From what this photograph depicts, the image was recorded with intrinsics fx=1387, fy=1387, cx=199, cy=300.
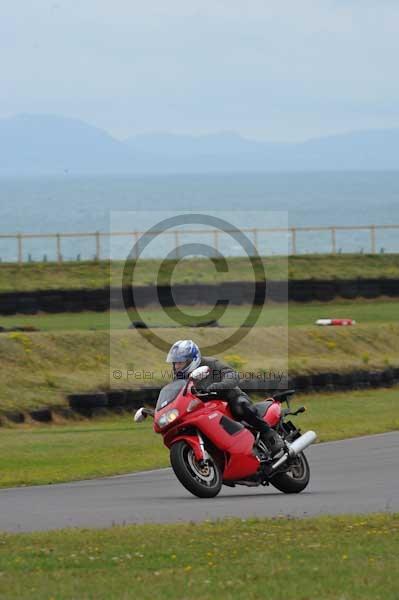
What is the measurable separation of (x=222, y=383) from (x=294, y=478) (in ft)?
4.28

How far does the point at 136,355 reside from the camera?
90.8 feet

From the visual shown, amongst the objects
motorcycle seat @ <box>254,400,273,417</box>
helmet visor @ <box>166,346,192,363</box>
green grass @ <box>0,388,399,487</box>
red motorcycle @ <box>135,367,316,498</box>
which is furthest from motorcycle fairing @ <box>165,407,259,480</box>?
green grass @ <box>0,388,399,487</box>

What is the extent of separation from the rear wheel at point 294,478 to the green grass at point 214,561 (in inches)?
90.1

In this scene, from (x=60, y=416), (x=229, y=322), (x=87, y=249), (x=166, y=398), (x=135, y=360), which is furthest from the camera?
(x=87, y=249)

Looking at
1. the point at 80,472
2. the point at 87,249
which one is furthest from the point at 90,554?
the point at 87,249

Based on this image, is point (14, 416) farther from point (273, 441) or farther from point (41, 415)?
point (273, 441)

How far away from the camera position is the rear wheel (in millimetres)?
12973

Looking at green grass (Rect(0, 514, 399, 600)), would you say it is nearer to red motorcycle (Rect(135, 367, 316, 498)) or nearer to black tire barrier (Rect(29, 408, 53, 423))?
red motorcycle (Rect(135, 367, 316, 498))

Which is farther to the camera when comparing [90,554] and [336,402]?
[336,402]

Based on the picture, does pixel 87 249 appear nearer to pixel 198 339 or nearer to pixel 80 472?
pixel 198 339

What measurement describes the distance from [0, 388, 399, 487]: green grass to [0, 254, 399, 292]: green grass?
17050 millimetres

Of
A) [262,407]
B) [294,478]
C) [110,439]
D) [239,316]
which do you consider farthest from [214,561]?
[239,316]

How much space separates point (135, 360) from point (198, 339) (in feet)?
8.25

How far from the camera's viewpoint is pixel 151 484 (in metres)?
14.5
